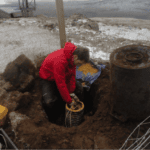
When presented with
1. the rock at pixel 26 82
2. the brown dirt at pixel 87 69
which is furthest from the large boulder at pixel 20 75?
the brown dirt at pixel 87 69

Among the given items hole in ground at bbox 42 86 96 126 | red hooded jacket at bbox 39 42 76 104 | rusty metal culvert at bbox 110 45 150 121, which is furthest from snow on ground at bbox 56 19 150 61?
rusty metal culvert at bbox 110 45 150 121

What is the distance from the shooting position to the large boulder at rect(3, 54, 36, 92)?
3.13m

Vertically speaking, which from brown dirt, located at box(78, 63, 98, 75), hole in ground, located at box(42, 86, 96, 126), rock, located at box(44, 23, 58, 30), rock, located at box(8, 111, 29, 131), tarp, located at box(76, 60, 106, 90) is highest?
rock, located at box(44, 23, 58, 30)

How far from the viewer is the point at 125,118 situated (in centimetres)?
232

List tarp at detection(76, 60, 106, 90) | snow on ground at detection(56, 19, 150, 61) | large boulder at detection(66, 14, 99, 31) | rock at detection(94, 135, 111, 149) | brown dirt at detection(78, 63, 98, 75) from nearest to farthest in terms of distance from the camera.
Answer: rock at detection(94, 135, 111, 149), tarp at detection(76, 60, 106, 90), brown dirt at detection(78, 63, 98, 75), snow on ground at detection(56, 19, 150, 61), large boulder at detection(66, 14, 99, 31)

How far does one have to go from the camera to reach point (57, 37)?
6.27 meters

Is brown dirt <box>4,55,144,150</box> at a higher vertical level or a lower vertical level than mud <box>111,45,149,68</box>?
lower

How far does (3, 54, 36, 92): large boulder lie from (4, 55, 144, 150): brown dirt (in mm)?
534

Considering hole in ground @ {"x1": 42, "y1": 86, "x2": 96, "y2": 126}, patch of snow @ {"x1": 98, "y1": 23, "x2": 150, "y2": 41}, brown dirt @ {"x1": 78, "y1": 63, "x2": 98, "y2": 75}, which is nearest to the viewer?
hole in ground @ {"x1": 42, "y1": 86, "x2": 96, "y2": 126}

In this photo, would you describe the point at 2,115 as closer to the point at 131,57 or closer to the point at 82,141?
the point at 82,141

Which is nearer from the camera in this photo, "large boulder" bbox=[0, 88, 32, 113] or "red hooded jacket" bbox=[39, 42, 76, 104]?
"red hooded jacket" bbox=[39, 42, 76, 104]

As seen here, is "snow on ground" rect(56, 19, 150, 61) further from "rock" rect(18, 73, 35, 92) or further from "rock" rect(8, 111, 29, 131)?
"rock" rect(8, 111, 29, 131)

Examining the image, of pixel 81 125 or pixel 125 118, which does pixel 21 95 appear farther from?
pixel 125 118

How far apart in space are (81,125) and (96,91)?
1112 millimetres
